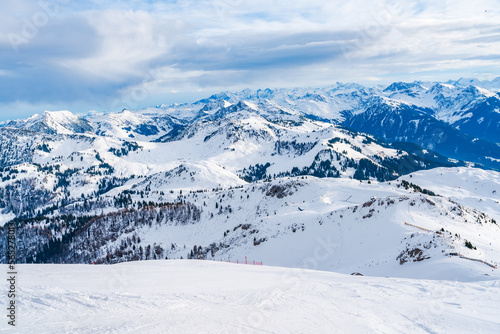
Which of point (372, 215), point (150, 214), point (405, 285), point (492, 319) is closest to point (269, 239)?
point (372, 215)

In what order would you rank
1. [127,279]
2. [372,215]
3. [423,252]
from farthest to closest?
[372,215], [423,252], [127,279]

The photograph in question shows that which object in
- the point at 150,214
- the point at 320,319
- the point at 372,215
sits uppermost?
the point at 320,319

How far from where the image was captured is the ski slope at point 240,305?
1569 centimetres

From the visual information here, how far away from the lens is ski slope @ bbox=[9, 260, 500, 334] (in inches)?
618

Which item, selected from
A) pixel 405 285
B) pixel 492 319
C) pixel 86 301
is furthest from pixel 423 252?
pixel 86 301

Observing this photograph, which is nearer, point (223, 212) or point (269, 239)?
point (269, 239)

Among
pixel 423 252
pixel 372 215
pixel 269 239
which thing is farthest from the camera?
pixel 269 239

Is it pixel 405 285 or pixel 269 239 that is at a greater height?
pixel 405 285

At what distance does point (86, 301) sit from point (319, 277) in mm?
23537

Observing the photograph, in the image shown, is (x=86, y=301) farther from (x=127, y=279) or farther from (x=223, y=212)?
(x=223, y=212)

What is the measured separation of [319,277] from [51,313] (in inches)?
1002

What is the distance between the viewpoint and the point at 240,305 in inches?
783

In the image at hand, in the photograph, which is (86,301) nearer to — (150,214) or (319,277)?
(319,277)

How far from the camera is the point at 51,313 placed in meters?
16.1
